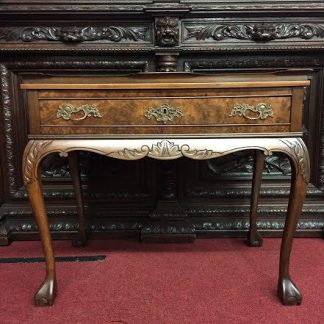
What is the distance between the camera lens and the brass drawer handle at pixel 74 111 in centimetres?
92

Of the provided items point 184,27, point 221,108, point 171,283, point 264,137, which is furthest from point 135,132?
point 184,27

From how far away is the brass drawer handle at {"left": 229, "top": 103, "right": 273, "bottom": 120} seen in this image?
921 mm

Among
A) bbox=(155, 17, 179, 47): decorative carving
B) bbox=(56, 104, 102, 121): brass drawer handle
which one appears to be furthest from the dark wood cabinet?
bbox=(56, 104, 102, 121): brass drawer handle

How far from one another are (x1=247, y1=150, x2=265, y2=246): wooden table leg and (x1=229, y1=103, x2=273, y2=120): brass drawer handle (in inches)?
15.5

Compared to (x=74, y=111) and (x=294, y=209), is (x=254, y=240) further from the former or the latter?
(x=74, y=111)

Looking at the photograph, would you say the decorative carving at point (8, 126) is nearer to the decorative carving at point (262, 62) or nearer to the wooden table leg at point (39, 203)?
the wooden table leg at point (39, 203)

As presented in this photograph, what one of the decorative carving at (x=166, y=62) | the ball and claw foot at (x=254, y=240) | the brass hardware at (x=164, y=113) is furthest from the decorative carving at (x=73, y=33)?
the ball and claw foot at (x=254, y=240)

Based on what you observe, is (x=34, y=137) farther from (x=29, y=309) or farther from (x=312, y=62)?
(x=312, y=62)

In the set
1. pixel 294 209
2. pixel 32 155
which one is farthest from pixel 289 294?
pixel 32 155

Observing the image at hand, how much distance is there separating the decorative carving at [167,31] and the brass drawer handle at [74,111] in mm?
519

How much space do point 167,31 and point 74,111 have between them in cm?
56

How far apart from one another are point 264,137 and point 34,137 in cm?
57

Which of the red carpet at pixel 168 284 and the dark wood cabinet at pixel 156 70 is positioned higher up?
the dark wood cabinet at pixel 156 70

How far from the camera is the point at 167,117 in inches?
36.6
